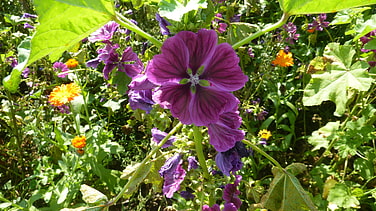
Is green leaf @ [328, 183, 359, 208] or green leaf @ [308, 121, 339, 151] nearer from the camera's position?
green leaf @ [328, 183, 359, 208]

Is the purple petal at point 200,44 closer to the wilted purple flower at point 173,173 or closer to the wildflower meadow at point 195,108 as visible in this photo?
the wildflower meadow at point 195,108

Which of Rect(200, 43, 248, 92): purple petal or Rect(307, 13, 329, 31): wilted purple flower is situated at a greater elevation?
Rect(307, 13, 329, 31): wilted purple flower

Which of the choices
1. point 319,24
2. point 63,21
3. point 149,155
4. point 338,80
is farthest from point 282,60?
point 63,21

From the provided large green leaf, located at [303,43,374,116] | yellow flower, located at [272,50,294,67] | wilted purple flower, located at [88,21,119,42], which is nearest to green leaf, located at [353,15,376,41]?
large green leaf, located at [303,43,374,116]

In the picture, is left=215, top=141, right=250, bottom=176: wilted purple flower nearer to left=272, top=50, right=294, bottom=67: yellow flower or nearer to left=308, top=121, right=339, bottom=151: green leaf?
left=308, top=121, right=339, bottom=151: green leaf

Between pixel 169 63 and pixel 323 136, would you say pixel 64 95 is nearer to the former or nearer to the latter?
pixel 169 63

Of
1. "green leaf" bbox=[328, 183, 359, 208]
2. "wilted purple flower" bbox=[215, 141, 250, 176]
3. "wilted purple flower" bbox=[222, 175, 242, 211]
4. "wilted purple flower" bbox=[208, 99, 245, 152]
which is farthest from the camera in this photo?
"green leaf" bbox=[328, 183, 359, 208]

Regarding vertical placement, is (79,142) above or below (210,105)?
below
